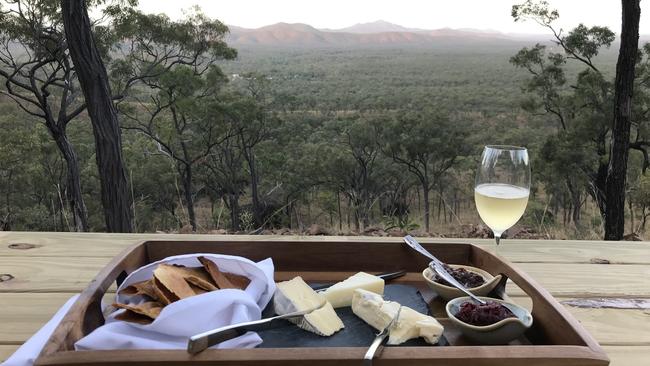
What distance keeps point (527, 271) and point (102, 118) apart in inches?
169

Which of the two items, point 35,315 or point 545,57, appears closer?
point 35,315

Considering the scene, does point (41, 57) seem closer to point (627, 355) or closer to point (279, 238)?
point (279, 238)

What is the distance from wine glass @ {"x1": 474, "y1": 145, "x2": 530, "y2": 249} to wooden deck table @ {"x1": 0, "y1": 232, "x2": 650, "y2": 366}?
14cm

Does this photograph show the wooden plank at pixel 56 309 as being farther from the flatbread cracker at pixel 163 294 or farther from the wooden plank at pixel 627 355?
the flatbread cracker at pixel 163 294

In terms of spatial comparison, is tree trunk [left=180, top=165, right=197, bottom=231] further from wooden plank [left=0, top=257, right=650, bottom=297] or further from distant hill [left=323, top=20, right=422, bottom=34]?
distant hill [left=323, top=20, right=422, bottom=34]

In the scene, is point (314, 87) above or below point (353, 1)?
below

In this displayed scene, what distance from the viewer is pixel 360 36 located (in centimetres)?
4909

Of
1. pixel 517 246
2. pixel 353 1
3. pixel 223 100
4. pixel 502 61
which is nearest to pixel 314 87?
pixel 353 1

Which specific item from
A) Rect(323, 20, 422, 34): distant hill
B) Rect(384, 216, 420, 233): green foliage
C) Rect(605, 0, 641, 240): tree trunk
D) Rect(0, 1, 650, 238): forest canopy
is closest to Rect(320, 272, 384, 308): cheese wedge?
Rect(384, 216, 420, 233): green foliage

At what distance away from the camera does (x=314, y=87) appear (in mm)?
24250

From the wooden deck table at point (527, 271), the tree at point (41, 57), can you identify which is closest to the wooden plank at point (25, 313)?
the wooden deck table at point (527, 271)

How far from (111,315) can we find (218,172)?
1512 cm

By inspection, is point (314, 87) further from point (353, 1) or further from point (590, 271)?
point (590, 271)

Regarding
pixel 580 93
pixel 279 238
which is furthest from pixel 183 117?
pixel 279 238
